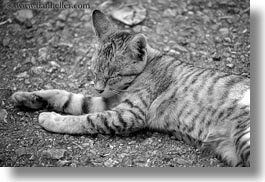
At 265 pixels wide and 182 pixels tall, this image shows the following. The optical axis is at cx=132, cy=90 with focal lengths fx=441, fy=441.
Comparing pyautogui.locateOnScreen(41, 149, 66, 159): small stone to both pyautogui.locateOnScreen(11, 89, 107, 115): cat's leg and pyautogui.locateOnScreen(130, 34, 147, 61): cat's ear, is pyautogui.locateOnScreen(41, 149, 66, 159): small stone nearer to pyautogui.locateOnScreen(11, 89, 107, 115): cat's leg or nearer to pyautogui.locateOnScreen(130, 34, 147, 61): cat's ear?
pyautogui.locateOnScreen(11, 89, 107, 115): cat's leg

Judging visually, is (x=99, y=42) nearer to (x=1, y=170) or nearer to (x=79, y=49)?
(x=79, y=49)

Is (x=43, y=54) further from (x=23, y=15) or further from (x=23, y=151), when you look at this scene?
(x=23, y=151)

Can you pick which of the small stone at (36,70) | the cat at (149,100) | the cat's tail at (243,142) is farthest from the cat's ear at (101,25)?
the cat's tail at (243,142)

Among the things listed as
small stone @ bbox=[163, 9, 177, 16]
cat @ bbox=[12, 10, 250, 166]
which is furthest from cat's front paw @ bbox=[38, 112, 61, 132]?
small stone @ bbox=[163, 9, 177, 16]

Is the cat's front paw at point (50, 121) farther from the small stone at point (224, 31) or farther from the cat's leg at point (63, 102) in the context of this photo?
the small stone at point (224, 31)

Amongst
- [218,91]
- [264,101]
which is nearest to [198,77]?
[218,91]

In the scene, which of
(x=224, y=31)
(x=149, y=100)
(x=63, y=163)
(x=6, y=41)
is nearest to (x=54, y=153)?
(x=63, y=163)

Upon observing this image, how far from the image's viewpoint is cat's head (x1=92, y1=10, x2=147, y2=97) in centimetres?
348

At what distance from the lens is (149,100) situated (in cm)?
348

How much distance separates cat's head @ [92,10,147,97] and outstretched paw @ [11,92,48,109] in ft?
1.64

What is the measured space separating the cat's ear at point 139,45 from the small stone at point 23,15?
1.13m

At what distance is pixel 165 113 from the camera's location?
3.40 meters

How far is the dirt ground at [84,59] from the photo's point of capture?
3.20 m

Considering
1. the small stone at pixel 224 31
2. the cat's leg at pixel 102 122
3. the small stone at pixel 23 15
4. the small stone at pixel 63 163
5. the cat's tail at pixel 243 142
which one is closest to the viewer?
the cat's tail at pixel 243 142
